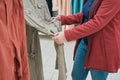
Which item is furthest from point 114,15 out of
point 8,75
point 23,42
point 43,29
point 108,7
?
point 8,75

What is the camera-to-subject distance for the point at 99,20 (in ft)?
5.19

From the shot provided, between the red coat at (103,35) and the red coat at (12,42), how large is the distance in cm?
46

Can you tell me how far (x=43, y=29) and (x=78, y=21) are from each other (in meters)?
0.57

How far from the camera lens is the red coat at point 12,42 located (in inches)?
40.8

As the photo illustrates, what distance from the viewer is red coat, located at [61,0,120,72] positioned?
1.57m

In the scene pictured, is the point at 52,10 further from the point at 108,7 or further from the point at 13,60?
the point at 13,60

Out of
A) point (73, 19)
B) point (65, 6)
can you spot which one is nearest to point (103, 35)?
point (73, 19)

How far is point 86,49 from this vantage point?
1.83 m

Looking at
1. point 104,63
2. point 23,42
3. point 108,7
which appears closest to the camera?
point 23,42

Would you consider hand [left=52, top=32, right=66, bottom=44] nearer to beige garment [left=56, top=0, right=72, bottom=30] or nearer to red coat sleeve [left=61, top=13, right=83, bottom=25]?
red coat sleeve [left=61, top=13, right=83, bottom=25]

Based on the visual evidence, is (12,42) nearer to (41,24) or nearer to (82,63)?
(41,24)

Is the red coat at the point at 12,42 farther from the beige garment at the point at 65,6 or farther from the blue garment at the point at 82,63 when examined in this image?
the beige garment at the point at 65,6

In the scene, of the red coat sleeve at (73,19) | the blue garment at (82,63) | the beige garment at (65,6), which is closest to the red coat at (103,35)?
the blue garment at (82,63)

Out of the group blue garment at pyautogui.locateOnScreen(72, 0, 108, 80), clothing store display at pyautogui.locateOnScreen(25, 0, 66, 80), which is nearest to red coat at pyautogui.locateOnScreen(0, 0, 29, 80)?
clothing store display at pyautogui.locateOnScreen(25, 0, 66, 80)
